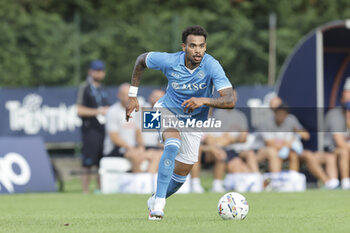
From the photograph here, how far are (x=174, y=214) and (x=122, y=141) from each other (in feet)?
19.0

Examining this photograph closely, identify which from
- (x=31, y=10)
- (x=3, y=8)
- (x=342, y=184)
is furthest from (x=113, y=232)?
(x=31, y=10)

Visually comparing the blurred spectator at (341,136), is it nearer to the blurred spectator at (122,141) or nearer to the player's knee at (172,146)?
the blurred spectator at (122,141)

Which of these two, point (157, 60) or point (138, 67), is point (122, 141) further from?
point (157, 60)

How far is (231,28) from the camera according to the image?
2752 centimetres

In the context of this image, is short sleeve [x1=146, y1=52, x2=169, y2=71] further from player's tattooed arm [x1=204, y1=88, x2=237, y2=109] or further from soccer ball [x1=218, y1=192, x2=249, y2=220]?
soccer ball [x1=218, y1=192, x2=249, y2=220]

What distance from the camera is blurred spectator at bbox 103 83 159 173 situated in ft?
51.0

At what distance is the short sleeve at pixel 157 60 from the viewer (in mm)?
9203

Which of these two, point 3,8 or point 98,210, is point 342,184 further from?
point 3,8

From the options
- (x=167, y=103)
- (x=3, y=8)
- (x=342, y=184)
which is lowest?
(x=342, y=184)

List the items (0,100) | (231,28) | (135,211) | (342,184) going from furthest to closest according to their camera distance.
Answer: (231,28), (0,100), (342,184), (135,211)

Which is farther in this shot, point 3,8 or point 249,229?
point 3,8

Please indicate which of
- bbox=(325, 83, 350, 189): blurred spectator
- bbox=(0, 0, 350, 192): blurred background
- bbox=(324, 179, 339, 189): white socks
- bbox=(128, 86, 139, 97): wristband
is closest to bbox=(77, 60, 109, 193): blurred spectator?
bbox=(324, 179, 339, 189): white socks

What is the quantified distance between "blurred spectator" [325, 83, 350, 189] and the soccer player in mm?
7138

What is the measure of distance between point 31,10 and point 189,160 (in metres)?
24.9
